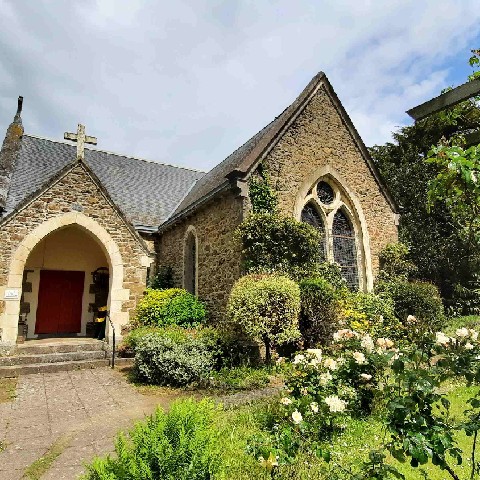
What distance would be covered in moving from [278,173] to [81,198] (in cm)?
595

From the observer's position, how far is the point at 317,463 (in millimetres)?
3537

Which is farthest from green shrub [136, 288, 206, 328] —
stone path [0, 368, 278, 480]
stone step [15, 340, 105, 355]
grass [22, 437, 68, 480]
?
grass [22, 437, 68, 480]

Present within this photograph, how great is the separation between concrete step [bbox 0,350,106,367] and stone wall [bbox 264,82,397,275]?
6.80 meters

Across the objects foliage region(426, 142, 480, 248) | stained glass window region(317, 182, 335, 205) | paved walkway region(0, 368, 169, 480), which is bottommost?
paved walkway region(0, 368, 169, 480)

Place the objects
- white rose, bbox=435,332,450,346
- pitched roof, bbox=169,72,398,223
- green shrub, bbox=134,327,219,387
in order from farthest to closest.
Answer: pitched roof, bbox=169,72,398,223, green shrub, bbox=134,327,219,387, white rose, bbox=435,332,450,346

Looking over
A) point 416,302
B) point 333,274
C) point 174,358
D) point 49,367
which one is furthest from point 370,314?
point 49,367

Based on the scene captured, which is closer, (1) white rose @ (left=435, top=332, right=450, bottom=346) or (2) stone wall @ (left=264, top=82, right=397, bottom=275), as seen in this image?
(1) white rose @ (left=435, top=332, right=450, bottom=346)

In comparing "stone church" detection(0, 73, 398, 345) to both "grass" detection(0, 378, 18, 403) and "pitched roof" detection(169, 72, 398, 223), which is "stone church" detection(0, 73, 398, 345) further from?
"grass" detection(0, 378, 18, 403)

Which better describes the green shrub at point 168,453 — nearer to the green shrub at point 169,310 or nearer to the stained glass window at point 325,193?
the green shrub at point 169,310

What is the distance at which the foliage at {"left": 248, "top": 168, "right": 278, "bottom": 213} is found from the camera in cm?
1022

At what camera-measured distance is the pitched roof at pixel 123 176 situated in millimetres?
13414

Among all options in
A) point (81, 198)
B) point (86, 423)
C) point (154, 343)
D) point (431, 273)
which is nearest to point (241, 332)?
point (154, 343)

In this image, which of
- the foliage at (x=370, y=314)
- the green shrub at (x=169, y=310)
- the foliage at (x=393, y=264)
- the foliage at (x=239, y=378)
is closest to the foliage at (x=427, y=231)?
the foliage at (x=393, y=264)

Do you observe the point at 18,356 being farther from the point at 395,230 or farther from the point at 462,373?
the point at 395,230
